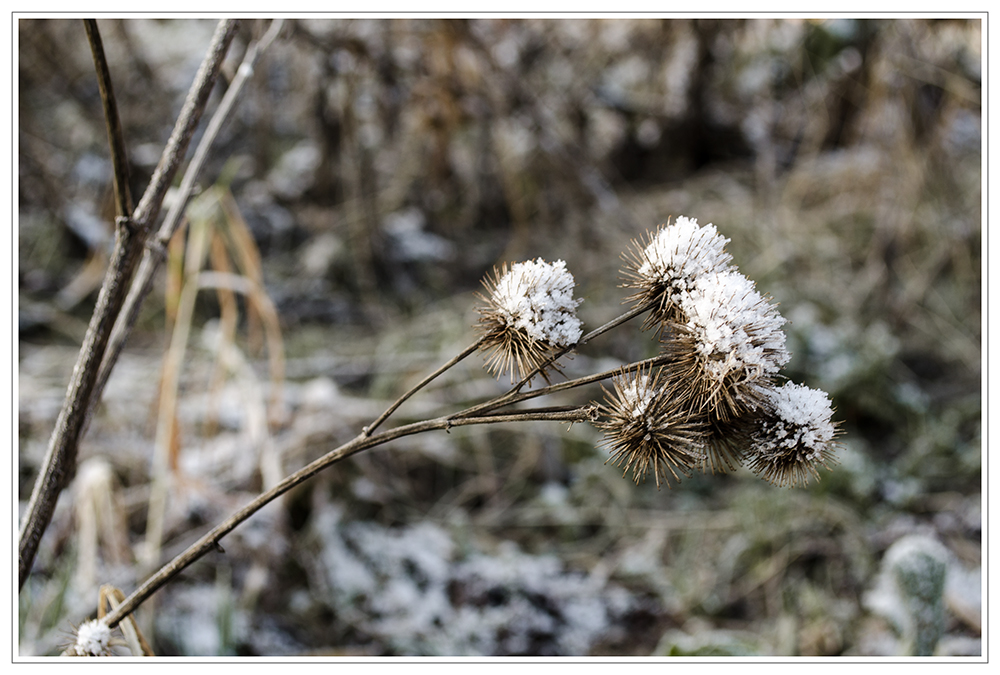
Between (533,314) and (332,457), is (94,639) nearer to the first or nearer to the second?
(332,457)

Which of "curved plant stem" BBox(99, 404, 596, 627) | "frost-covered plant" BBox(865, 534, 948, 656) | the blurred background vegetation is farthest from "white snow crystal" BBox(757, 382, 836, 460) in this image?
"frost-covered plant" BBox(865, 534, 948, 656)

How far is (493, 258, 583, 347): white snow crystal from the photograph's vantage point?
43 centimetres

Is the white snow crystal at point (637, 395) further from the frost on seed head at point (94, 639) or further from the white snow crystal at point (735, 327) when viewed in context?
the frost on seed head at point (94, 639)

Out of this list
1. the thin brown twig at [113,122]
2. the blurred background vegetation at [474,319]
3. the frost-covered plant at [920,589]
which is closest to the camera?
the thin brown twig at [113,122]

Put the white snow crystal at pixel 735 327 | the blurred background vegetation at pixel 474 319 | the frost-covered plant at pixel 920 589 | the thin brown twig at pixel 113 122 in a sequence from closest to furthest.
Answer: the white snow crystal at pixel 735 327
the thin brown twig at pixel 113 122
the frost-covered plant at pixel 920 589
the blurred background vegetation at pixel 474 319

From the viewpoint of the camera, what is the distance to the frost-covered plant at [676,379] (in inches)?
16.0

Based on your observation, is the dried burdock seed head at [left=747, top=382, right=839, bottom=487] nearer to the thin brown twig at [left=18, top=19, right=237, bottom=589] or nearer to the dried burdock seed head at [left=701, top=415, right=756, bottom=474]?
the dried burdock seed head at [left=701, top=415, right=756, bottom=474]

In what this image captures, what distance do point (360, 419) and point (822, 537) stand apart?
4.41ft

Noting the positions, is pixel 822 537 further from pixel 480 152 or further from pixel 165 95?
pixel 165 95

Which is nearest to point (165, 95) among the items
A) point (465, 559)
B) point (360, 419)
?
point (360, 419)

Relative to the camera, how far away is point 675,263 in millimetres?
432

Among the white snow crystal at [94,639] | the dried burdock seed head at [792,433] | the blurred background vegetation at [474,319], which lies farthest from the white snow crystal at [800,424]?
the white snow crystal at [94,639]

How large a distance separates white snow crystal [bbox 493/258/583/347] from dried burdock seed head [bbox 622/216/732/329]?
0.15 ft

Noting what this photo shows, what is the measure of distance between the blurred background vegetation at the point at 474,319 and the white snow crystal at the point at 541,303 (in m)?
0.32
